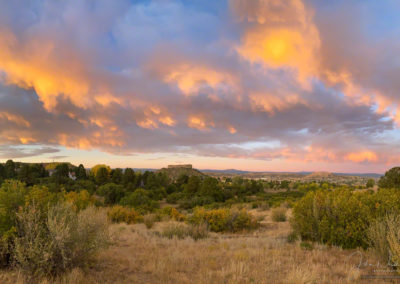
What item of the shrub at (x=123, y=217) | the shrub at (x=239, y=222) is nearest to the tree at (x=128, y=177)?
the shrub at (x=123, y=217)

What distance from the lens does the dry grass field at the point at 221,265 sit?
552 centimetres

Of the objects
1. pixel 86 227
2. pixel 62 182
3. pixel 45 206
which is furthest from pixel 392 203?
pixel 62 182

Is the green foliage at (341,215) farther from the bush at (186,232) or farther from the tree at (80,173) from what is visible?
the tree at (80,173)

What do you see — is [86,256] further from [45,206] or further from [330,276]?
[330,276]

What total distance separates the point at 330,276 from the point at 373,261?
220cm

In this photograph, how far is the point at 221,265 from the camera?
6.61m

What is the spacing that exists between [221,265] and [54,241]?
420 centimetres

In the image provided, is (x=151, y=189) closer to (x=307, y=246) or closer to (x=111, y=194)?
(x=111, y=194)

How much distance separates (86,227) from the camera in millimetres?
5852

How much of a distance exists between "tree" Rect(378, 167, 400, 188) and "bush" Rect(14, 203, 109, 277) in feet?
82.2

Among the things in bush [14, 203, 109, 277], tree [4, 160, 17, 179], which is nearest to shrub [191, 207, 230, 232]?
bush [14, 203, 109, 277]

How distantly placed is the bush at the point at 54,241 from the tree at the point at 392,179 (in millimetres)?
25057

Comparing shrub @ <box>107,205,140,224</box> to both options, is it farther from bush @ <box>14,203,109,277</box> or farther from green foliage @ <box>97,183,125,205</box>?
green foliage @ <box>97,183,125,205</box>

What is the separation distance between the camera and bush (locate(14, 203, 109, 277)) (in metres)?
5.06
